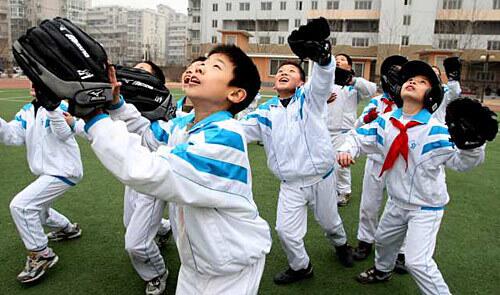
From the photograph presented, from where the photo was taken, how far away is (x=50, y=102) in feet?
5.79

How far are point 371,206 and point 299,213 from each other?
1.13 m

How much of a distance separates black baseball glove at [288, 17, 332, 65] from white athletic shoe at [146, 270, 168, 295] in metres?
2.30

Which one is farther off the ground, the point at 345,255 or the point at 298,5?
the point at 298,5

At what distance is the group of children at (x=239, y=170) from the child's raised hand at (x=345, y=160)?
0.4 inches

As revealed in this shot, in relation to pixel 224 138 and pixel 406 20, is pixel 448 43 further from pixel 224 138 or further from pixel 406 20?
pixel 224 138

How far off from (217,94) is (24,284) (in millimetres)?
2843

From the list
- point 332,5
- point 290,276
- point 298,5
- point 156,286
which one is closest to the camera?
point 156,286

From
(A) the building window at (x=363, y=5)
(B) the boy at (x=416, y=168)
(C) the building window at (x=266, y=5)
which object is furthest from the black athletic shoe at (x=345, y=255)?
(C) the building window at (x=266, y=5)

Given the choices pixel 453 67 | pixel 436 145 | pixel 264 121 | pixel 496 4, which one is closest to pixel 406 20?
pixel 496 4

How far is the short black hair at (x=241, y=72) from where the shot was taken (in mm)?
2295

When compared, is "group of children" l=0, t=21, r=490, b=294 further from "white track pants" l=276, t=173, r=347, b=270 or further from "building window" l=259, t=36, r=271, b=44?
"building window" l=259, t=36, r=271, b=44

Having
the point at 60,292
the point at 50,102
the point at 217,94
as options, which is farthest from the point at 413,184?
the point at 60,292

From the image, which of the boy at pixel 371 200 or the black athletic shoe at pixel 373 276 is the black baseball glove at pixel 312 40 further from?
the black athletic shoe at pixel 373 276

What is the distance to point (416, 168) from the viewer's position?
3.41 m
